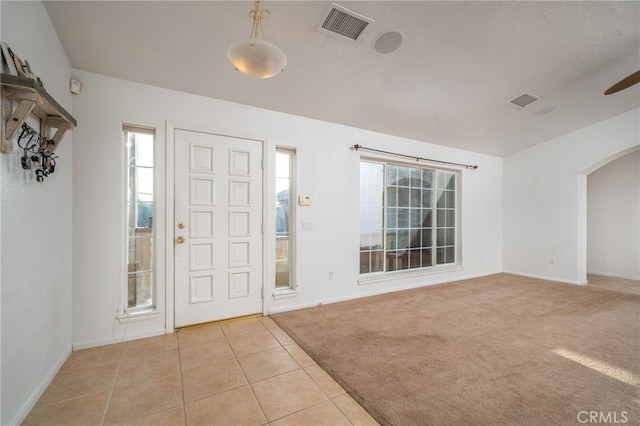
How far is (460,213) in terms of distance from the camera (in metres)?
5.11

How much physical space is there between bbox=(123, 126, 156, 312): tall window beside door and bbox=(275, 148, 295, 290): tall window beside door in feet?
4.64

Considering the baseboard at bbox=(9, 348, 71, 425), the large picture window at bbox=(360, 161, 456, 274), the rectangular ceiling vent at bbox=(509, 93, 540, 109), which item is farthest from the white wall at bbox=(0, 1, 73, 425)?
the rectangular ceiling vent at bbox=(509, 93, 540, 109)

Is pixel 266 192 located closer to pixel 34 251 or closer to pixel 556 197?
pixel 34 251

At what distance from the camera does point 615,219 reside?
536cm

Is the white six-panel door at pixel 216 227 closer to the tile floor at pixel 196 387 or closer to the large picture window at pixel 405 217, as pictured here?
the tile floor at pixel 196 387

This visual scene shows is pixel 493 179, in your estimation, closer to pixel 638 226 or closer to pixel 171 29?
pixel 638 226

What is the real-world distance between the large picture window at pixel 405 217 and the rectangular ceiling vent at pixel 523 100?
1595 mm

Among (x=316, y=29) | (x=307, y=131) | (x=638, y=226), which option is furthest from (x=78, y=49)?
(x=638, y=226)

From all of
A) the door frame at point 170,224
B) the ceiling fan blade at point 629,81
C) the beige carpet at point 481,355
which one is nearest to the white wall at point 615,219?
the beige carpet at point 481,355

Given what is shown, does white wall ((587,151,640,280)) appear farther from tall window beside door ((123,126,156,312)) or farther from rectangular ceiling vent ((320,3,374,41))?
tall window beside door ((123,126,156,312))

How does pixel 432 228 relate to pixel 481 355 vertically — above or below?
above

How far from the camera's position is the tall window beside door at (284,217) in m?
3.44

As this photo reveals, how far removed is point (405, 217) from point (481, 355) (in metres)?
2.58

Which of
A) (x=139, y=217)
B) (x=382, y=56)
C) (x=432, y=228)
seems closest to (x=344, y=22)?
(x=382, y=56)
